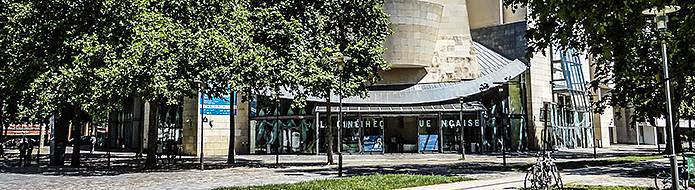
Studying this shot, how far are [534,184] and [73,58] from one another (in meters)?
16.7

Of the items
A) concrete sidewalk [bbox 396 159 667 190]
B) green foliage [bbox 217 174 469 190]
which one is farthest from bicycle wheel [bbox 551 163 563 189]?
green foliage [bbox 217 174 469 190]

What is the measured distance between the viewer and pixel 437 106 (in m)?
42.2

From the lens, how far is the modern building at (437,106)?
40.8m

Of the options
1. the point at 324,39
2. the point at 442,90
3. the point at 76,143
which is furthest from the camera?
the point at 442,90

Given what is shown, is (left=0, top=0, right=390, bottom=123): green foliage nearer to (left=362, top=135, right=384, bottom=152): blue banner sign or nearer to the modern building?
the modern building

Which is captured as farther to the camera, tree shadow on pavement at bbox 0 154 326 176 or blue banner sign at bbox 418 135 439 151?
blue banner sign at bbox 418 135 439 151

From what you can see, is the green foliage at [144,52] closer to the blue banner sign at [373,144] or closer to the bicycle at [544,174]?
the bicycle at [544,174]

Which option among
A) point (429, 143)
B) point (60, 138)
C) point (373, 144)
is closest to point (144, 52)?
point (60, 138)

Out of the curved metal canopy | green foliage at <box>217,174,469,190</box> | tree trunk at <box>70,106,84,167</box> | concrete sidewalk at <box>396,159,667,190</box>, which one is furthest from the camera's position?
the curved metal canopy

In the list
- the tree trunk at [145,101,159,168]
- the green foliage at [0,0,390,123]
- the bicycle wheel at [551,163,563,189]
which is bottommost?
the bicycle wheel at [551,163,563,189]

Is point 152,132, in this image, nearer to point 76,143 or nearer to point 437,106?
point 76,143

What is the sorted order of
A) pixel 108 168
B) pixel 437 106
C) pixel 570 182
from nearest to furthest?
pixel 570 182 → pixel 108 168 → pixel 437 106

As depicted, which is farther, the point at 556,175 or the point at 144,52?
the point at 144,52

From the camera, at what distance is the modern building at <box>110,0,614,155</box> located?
40.8m
